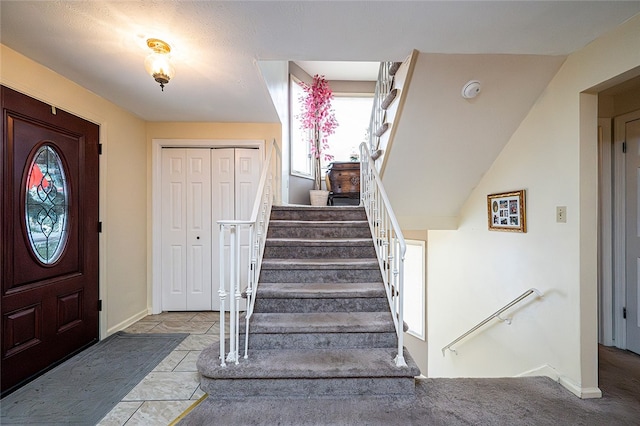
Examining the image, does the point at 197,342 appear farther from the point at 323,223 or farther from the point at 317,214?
the point at 317,214

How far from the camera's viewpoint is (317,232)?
3037 mm

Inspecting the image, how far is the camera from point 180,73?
7.14 feet

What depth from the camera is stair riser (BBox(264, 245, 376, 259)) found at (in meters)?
2.76

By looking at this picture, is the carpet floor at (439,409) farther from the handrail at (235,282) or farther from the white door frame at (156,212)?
the white door frame at (156,212)

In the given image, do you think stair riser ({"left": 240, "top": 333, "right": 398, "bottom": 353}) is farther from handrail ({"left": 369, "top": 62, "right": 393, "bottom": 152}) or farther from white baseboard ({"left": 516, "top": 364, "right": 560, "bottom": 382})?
handrail ({"left": 369, "top": 62, "right": 393, "bottom": 152})

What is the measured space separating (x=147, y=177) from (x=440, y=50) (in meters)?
3.28

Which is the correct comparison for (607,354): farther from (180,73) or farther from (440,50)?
(180,73)

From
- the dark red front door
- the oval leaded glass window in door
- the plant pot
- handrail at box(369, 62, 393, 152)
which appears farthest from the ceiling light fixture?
the plant pot

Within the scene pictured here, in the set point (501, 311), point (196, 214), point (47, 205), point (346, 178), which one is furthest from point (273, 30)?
Answer: point (501, 311)

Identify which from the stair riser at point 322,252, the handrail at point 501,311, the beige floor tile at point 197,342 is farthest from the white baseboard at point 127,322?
the handrail at point 501,311

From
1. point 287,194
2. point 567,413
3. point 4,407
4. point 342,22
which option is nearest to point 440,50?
point 342,22

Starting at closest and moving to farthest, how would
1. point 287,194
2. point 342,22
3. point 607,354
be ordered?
point 342,22
point 607,354
point 287,194

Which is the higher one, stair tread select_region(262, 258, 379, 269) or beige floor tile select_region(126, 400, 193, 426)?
stair tread select_region(262, 258, 379, 269)

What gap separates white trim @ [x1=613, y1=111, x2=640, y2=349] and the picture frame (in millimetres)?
1027
